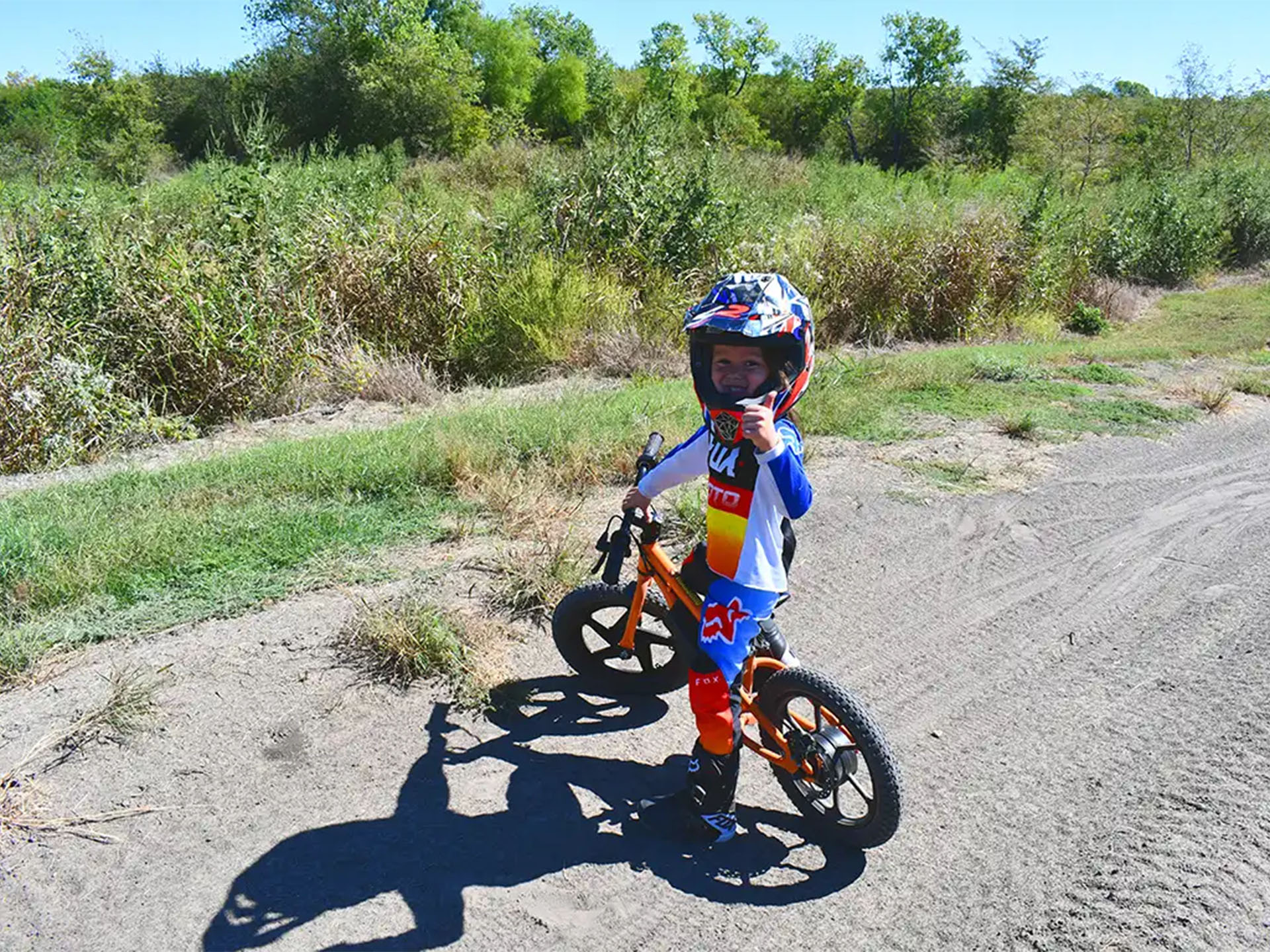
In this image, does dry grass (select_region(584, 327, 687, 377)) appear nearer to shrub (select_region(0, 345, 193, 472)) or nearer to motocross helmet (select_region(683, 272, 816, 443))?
shrub (select_region(0, 345, 193, 472))

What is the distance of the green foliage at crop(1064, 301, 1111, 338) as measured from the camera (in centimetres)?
1495

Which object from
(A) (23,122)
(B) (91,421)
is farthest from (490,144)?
(B) (91,421)

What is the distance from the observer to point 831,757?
321cm

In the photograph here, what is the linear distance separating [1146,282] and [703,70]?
31140mm

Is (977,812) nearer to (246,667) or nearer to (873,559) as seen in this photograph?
(873,559)

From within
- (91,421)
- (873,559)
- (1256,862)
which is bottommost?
(1256,862)

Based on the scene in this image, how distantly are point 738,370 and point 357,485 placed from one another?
12.1 ft

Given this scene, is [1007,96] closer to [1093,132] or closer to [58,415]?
[1093,132]

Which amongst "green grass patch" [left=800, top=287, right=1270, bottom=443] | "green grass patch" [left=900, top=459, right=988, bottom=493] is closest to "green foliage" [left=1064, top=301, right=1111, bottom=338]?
"green grass patch" [left=800, top=287, right=1270, bottom=443]

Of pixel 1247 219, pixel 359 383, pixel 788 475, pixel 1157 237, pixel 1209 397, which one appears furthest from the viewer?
pixel 1247 219

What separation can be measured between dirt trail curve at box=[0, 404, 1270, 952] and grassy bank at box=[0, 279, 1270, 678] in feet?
1.14

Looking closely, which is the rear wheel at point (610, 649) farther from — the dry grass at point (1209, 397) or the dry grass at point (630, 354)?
the dry grass at point (1209, 397)

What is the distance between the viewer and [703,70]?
45.2 m

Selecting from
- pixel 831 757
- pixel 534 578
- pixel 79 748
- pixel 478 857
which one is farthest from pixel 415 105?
pixel 831 757
